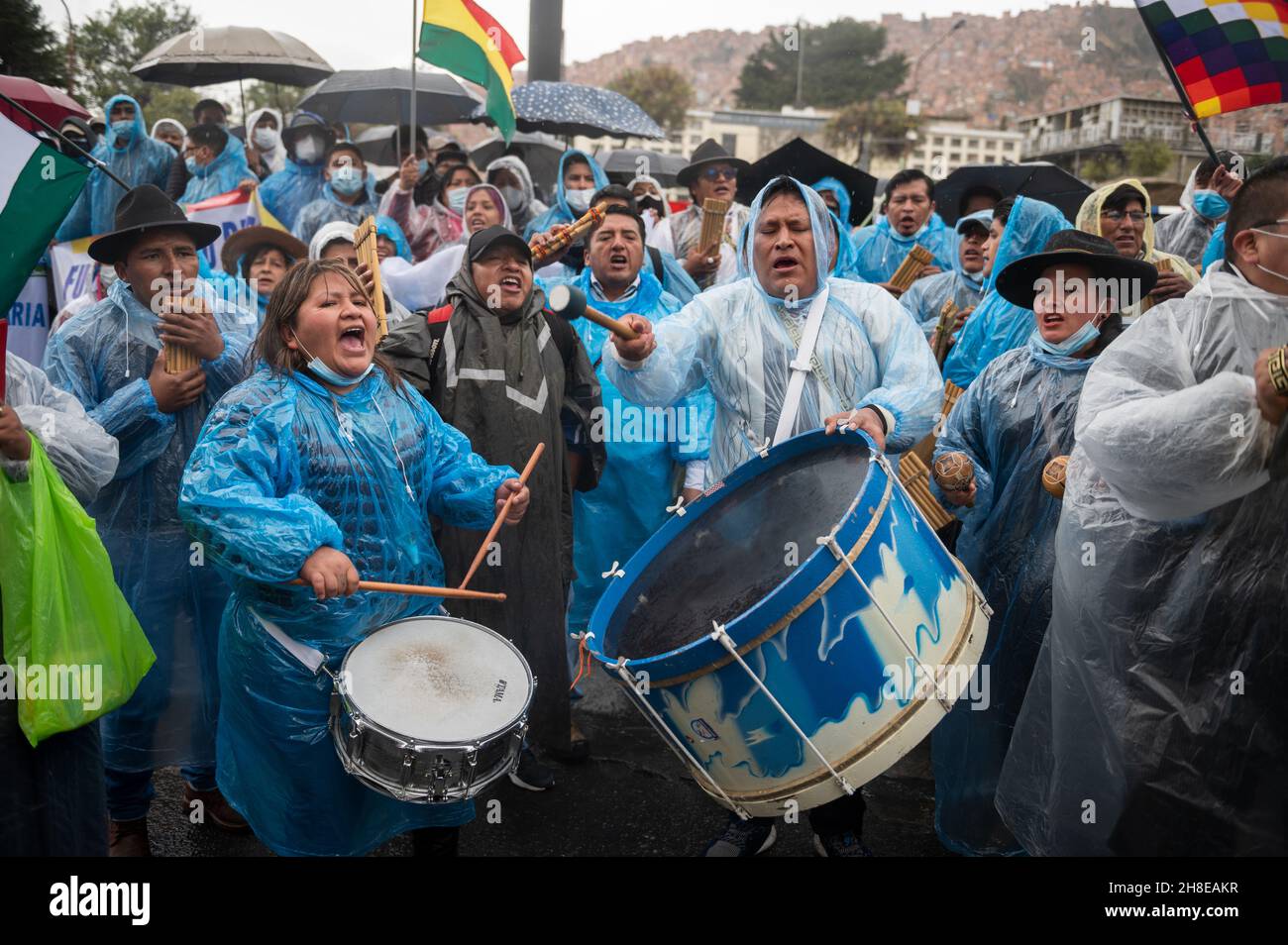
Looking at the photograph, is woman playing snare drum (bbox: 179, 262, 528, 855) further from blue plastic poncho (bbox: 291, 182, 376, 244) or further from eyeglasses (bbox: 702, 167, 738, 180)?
eyeglasses (bbox: 702, 167, 738, 180)

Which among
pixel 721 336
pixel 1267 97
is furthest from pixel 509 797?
pixel 1267 97

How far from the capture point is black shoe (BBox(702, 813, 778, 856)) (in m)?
3.46

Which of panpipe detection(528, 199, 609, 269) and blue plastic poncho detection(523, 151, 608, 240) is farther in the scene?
blue plastic poncho detection(523, 151, 608, 240)

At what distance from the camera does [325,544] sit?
260 centimetres

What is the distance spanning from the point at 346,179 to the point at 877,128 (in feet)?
210

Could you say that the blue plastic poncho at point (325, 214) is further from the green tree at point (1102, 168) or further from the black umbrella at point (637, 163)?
the green tree at point (1102, 168)

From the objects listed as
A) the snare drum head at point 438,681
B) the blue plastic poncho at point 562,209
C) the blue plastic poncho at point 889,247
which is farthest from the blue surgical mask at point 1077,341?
the blue plastic poncho at point 562,209

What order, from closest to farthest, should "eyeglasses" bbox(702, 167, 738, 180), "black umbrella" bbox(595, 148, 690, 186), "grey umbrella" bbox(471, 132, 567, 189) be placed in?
"eyeglasses" bbox(702, 167, 738, 180), "grey umbrella" bbox(471, 132, 567, 189), "black umbrella" bbox(595, 148, 690, 186)

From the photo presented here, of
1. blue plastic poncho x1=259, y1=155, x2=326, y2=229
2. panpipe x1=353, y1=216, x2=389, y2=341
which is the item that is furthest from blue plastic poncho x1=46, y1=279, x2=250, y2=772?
blue plastic poncho x1=259, y1=155, x2=326, y2=229

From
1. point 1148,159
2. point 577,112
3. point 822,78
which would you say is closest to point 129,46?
point 577,112

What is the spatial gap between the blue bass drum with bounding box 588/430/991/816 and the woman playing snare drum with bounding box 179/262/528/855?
65cm

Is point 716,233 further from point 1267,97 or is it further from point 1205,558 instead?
point 1205,558

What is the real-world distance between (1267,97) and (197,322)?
346 cm

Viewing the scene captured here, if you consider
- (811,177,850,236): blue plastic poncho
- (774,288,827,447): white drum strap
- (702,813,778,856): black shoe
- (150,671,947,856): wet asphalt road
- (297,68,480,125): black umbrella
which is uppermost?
(297,68,480,125): black umbrella
